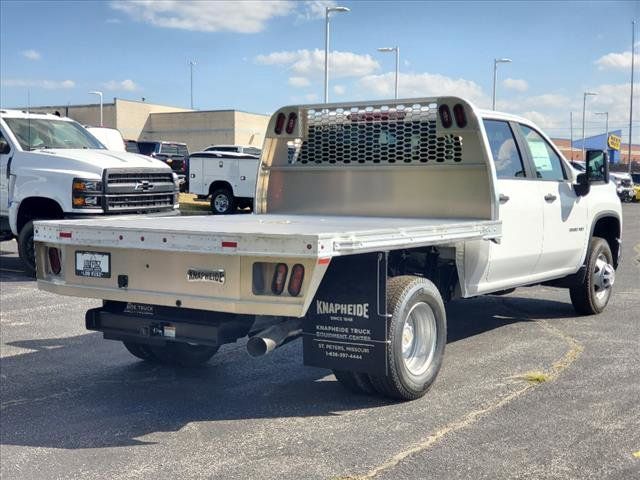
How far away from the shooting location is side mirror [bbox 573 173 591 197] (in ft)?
24.9

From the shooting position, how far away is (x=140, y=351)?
20.1 ft

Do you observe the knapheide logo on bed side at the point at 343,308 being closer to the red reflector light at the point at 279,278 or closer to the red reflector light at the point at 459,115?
the red reflector light at the point at 279,278

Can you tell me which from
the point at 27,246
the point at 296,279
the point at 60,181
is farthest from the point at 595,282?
the point at 27,246

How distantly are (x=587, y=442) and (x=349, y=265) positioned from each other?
174 centimetres

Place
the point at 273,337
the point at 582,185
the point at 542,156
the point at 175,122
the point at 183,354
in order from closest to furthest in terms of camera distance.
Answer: the point at 273,337 < the point at 183,354 < the point at 542,156 < the point at 582,185 < the point at 175,122

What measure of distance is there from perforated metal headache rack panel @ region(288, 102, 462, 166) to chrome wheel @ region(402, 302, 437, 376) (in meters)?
1.53

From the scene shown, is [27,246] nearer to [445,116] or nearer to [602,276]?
[445,116]

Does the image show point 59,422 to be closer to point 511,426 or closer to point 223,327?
point 223,327

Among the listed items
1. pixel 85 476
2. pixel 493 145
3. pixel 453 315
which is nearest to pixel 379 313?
pixel 85 476

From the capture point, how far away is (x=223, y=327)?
4.71m

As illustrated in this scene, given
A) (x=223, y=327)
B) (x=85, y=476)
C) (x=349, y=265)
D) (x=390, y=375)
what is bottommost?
(x=85, y=476)

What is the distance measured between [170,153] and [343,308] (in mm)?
29232

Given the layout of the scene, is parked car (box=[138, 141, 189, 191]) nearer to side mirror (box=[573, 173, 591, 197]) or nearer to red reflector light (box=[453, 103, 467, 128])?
side mirror (box=[573, 173, 591, 197])

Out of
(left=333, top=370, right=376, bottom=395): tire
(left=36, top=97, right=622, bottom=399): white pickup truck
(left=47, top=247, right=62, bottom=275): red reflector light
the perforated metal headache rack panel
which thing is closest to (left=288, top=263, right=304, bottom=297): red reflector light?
(left=36, top=97, right=622, bottom=399): white pickup truck
